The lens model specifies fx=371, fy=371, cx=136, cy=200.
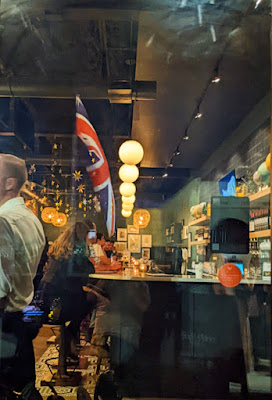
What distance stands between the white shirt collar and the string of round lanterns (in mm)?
599

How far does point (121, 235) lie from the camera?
230 cm

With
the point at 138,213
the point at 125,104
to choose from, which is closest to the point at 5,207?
the point at 138,213

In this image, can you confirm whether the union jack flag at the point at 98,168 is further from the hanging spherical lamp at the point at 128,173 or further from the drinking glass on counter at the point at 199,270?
the drinking glass on counter at the point at 199,270

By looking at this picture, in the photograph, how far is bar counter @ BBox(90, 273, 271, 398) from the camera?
93.7 inches

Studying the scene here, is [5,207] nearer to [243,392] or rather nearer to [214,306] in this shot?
[214,306]

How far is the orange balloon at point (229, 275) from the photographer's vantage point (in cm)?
238

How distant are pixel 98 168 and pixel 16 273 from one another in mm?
777

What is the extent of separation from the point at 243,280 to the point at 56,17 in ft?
6.72

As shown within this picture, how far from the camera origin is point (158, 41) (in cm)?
249

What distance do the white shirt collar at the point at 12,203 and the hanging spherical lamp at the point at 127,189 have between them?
0.60 m

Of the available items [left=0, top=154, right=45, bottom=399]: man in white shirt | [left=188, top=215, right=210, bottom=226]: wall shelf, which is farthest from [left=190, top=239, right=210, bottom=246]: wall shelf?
[left=0, top=154, right=45, bottom=399]: man in white shirt

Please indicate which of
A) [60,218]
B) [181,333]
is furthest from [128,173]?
[181,333]

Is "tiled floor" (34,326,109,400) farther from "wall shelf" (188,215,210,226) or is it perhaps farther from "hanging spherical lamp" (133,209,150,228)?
"wall shelf" (188,215,210,226)

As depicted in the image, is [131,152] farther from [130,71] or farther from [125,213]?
[130,71]
